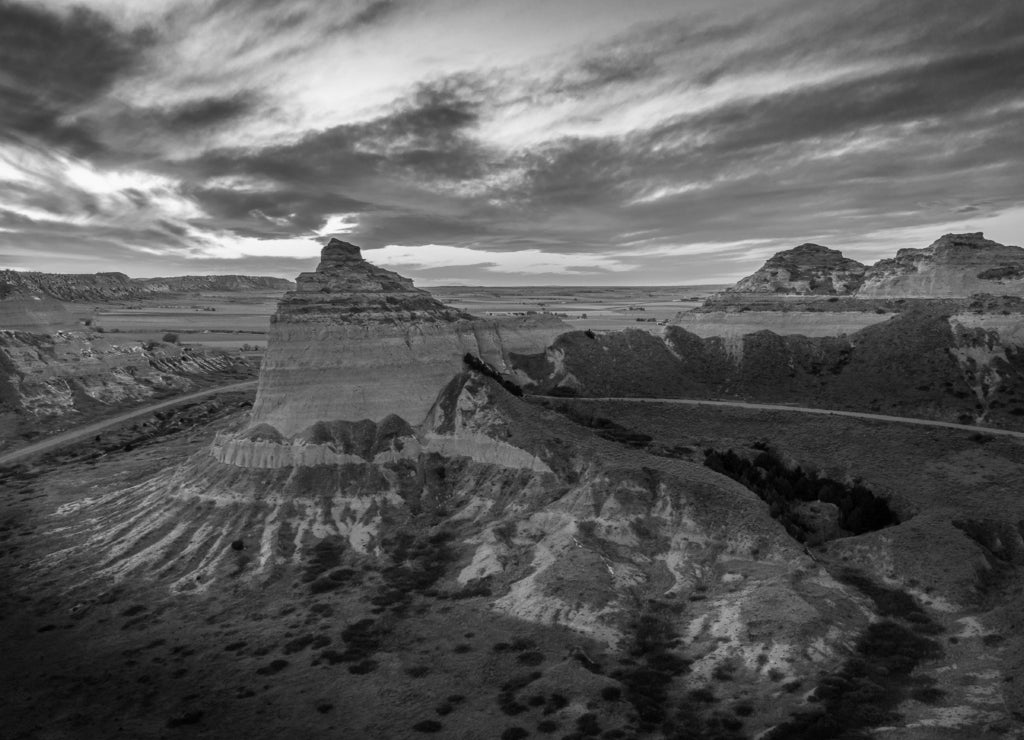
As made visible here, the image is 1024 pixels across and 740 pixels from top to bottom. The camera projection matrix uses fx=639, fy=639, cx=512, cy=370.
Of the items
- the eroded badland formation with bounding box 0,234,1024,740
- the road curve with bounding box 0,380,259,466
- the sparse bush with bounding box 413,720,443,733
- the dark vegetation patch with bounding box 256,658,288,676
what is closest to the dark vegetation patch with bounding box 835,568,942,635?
the eroded badland formation with bounding box 0,234,1024,740

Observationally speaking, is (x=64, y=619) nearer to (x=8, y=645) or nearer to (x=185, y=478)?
(x=8, y=645)

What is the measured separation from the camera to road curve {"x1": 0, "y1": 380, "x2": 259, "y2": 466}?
8510cm

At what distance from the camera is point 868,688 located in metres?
28.7

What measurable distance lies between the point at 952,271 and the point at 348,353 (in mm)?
104128

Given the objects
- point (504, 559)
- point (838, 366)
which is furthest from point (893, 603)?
point (838, 366)

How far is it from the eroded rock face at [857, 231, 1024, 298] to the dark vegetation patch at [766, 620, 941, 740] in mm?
93652

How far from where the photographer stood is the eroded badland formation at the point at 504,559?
30422mm

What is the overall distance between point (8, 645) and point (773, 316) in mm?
106905

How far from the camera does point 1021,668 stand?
2833 cm

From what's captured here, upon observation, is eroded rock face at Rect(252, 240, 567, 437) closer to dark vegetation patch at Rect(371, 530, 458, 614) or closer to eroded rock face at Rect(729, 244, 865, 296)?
dark vegetation patch at Rect(371, 530, 458, 614)

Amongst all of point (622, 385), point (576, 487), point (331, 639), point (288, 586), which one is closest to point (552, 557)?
point (576, 487)

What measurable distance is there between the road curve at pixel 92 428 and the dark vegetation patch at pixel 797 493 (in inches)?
3417

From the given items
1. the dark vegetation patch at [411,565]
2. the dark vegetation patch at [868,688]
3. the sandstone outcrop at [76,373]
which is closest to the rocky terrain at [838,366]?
the dark vegetation patch at [411,565]

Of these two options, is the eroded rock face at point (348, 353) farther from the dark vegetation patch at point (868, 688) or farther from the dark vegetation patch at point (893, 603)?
the dark vegetation patch at point (868, 688)
